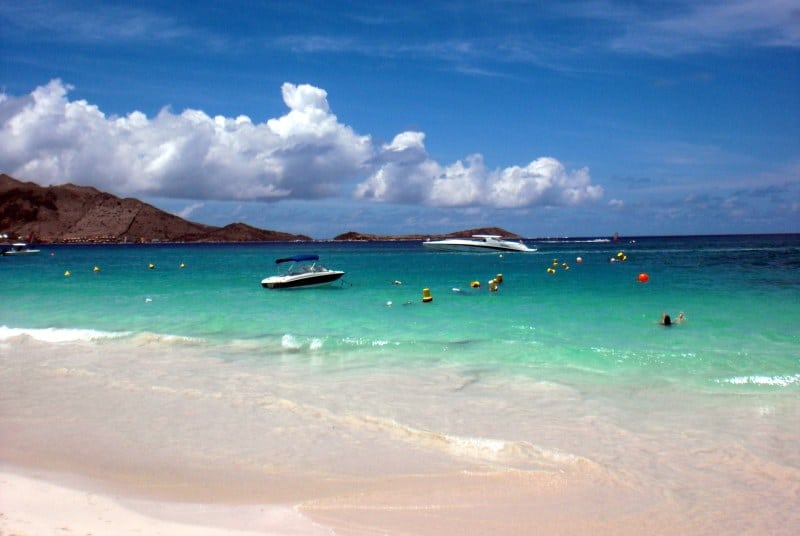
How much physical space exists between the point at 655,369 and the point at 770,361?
10.2 feet

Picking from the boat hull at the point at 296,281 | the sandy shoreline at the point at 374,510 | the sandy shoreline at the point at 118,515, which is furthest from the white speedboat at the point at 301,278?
the sandy shoreline at the point at 118,515

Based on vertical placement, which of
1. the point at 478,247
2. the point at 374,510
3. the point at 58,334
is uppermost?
the point at 478,247

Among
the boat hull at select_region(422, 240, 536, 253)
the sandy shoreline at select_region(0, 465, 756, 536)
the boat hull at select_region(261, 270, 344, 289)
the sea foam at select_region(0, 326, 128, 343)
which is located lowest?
the sandy shoreline at select_region(0, 465, 756, 536)

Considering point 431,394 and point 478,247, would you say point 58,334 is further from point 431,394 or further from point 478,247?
point 478,247

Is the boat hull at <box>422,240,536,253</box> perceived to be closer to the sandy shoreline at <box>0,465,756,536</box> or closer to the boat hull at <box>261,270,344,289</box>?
the boat hull at <box>261,270,344,289</box>

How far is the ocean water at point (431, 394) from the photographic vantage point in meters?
8.20

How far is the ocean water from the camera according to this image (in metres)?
8.20

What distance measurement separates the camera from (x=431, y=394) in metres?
11.9

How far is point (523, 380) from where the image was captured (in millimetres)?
13055

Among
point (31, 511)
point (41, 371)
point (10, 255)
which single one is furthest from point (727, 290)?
point (10, 255)

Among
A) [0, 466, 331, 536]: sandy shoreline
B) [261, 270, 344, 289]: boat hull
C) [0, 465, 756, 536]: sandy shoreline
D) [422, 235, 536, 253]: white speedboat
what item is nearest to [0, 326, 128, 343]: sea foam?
[0, 465, 756, 536]: sandy shoreline

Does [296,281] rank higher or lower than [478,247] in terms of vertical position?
lower

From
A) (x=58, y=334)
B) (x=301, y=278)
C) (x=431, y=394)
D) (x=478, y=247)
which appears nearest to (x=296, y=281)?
(x=301, y=278)

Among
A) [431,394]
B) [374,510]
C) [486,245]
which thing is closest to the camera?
[374,510]
